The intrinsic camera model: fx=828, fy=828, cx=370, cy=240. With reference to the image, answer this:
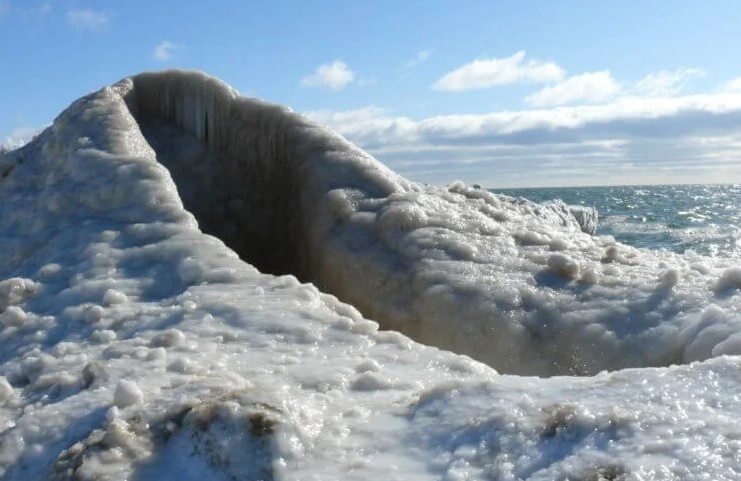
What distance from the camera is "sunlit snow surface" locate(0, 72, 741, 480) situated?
7.27 feet

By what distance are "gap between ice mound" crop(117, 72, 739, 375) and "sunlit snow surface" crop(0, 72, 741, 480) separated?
0.01 meters

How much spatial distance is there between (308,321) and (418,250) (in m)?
1.32

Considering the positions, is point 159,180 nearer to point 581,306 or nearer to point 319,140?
point 319,140

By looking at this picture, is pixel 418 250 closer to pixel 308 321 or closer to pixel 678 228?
pixel 308 321

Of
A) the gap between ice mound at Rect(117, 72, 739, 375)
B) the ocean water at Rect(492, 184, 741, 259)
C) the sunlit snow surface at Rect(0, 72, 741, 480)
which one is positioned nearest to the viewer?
the sunlit snow surface at Rect(0, 72, 741, 480)

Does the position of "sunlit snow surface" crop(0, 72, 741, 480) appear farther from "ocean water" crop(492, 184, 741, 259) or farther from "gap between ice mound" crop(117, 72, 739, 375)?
"ocean water" crop(492, 184, 741, 259)

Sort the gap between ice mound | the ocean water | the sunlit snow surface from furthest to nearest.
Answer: the ocean water < the gap between ice mound < the sunlit snow surface

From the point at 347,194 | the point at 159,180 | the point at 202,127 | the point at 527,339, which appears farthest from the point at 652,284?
the point at 202,127

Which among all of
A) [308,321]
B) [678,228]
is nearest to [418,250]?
[308,321]

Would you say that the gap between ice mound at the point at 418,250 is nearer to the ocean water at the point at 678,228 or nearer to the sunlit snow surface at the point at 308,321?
the sunlit snow surface at the point at 308,321

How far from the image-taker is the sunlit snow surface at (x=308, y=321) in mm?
→ 2215

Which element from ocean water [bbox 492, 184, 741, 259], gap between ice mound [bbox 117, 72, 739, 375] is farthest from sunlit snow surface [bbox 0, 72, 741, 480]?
ocean water [bbox 492, 184, 741, 259]

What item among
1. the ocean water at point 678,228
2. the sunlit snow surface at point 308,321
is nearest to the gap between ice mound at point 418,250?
the sunlit snow surface at point 308,321

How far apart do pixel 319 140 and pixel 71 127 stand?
175 centimetres
